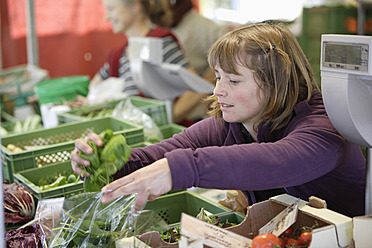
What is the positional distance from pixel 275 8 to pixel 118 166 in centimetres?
703

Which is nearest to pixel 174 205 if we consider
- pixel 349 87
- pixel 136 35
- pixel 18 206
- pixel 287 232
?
pixel 18 206

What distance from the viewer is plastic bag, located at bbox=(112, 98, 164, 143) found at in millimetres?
2602

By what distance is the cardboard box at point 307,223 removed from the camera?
125cm

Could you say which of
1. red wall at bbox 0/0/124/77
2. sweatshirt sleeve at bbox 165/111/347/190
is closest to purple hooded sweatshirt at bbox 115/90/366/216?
sweatshirt sleeve at bbox 165/111/347/190

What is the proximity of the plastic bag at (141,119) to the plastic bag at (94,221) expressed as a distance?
44.1 inches

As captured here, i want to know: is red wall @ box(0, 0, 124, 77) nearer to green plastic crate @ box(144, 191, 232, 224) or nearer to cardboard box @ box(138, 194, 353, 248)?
green plastic crate @ box(144, 191, 232, 224)

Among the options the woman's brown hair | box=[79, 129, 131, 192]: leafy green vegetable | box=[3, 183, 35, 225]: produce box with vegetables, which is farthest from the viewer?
box=[3, 183, 35, 225]: produce box with vegetables

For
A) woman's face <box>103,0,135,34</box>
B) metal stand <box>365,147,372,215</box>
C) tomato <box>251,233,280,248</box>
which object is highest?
woman's face <box>103,0,135,34</box>

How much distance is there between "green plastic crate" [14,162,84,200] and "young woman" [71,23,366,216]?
40 cm

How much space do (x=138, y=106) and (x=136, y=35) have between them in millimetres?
857

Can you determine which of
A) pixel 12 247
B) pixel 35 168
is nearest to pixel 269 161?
pixel 12 247

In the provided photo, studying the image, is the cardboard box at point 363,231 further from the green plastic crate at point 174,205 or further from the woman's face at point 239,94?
the green plastic crate at point 174,205

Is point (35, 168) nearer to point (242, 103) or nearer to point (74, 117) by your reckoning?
point (74, 117)

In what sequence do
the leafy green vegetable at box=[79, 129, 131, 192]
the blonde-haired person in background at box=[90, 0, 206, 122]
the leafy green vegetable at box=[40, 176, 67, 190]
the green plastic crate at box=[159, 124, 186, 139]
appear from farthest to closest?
the blonde-haired person in background at box=[90, 0, 206, 122] < the green plastic crate at box=[159, 124, 186, 139] < the leafy green vegetable at box=[40, 176, 67, 190] < the leafy green vegetable at box=[79, 129, 131, 192]
